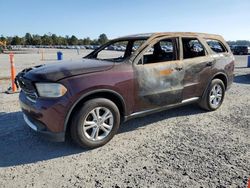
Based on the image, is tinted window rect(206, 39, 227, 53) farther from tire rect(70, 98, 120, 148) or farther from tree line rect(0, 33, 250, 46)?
tree line rect(0, 33, 250, 46)

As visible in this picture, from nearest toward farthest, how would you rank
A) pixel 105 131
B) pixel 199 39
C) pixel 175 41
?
1. pixel 105 131
2. pixel 175 41
3. pixel 199 39

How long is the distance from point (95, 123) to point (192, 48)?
286cm

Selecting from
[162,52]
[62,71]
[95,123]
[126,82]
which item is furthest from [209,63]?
[62,71]

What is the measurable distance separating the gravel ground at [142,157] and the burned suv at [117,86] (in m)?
0.38

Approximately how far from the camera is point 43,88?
366 cm

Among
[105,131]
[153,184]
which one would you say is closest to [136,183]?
[153,184]

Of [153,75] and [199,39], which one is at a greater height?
[199,39]

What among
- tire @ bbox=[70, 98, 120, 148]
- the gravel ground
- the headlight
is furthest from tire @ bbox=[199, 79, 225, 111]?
the headlight

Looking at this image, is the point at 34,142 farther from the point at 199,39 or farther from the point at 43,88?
the point at 199,39

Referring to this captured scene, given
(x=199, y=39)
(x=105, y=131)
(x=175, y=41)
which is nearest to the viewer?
(x=105, y=131)

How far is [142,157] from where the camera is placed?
371cm

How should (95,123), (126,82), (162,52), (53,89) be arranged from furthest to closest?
(162,52)
(126,82)
(95,123)
(53,89)

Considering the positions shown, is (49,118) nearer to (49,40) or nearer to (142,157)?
(142,157)

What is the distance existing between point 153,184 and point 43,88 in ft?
6.52
